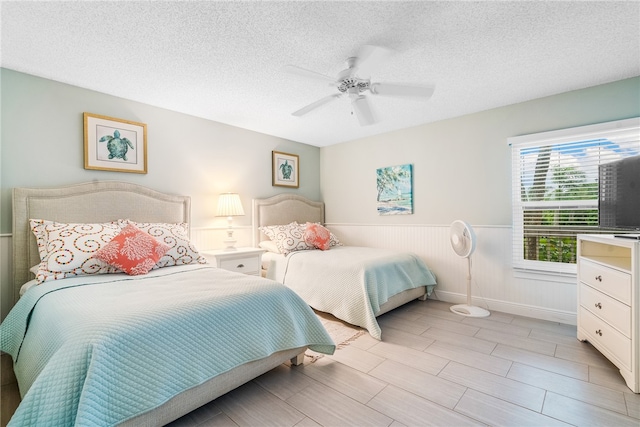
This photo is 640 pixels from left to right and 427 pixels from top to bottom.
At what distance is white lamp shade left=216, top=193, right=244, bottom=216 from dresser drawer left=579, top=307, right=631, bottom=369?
339 centimetres

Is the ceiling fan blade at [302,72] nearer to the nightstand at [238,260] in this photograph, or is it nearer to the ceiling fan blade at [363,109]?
the ceiling fan blade at [363,109]

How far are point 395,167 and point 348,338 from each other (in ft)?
8.00

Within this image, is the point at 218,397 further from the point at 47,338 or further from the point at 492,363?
the point at 492,363

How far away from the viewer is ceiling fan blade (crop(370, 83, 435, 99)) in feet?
6.86

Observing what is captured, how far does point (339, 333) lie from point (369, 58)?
7.58 feet

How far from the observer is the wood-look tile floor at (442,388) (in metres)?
1.58

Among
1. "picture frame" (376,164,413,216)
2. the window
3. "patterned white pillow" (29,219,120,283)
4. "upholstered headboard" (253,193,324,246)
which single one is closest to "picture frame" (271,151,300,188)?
"upholstered headboard" (253,193,324,246)

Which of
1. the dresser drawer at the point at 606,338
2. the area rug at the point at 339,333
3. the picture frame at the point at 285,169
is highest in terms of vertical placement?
the picture frame at the point at 285,169

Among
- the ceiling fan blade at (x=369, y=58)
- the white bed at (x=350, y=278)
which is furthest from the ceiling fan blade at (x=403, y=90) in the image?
the white bed at (x=350, y=278)

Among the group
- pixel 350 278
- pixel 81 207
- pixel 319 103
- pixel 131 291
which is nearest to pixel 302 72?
pixel 319 103

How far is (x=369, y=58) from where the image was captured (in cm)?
210

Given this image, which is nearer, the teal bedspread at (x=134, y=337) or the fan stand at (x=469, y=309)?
the teal bedspread at (x=134, y=337)

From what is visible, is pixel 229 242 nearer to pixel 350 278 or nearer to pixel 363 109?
pixel 350 278

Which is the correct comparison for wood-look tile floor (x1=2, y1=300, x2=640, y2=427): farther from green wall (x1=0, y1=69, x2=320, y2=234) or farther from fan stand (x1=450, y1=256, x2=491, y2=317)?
green wall (x1=0, y1=69, x2=320, y2=234)
